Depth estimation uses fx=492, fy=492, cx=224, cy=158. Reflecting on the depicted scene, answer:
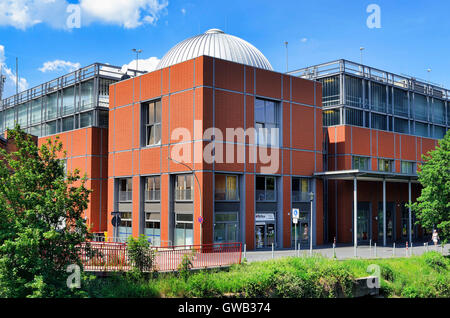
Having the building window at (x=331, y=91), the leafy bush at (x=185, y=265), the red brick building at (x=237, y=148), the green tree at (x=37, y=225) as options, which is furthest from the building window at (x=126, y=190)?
the green tree at (x=37, y=225)

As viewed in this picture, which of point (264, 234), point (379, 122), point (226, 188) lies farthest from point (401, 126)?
point (226, 188)

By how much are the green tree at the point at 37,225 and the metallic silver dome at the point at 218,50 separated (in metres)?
26.1

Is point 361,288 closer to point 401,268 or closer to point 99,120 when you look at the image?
point 401,268

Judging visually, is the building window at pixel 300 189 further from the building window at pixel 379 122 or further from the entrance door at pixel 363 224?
the building window at pixel 379 122

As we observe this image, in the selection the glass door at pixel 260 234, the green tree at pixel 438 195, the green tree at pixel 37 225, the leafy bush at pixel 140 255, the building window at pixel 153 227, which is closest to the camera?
the green tree at pixel 37 225

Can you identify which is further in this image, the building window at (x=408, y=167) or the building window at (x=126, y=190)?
the building window at (x=408, y=167)

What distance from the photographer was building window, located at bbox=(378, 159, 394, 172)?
47.9 m

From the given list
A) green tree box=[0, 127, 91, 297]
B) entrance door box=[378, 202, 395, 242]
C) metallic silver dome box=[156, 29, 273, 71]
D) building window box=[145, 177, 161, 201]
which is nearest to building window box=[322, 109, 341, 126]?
metallic silver dome box=[156, 29, 273, 71]

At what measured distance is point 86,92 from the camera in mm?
50188

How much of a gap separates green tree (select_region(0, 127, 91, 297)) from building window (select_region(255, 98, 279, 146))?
22.1 meters

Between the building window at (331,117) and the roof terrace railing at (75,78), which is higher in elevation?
the roof terrace railing at (75,78)

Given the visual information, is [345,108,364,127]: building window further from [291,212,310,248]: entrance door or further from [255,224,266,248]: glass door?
[255,224,266,248]: glass door

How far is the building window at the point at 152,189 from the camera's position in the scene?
38.4m
